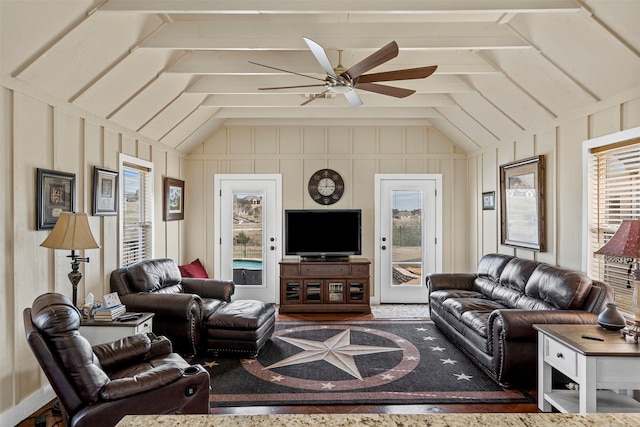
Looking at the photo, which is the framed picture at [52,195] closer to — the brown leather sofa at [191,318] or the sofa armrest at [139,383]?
the brown leather sofa at [191,318]

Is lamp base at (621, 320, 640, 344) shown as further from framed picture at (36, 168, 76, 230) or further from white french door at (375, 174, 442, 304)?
framed picture at (36, 168, 76, 230)

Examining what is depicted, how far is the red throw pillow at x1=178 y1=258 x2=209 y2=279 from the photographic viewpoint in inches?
213

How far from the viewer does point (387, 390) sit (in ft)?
10.4

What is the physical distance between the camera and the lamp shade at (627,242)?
232 cm

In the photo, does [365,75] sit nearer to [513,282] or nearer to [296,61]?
[296,61]

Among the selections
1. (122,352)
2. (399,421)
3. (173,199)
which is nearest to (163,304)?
(122,352)

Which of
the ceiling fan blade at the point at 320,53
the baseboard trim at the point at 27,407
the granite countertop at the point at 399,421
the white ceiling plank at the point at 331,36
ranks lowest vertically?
the baseboard trim at the point at 27,407

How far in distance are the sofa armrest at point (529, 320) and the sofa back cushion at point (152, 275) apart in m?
3.50

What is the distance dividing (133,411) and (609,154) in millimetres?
4013

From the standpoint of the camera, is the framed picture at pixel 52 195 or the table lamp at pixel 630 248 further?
the framed picture at pixel 52 195

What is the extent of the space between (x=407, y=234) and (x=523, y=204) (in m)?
2.06

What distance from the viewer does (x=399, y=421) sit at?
2.88 ft

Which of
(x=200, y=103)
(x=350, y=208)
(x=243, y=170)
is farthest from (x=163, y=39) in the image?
(x=350, y=208)

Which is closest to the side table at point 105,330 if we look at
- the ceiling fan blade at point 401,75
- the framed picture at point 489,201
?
the ceiling fan blade at point 401,75
